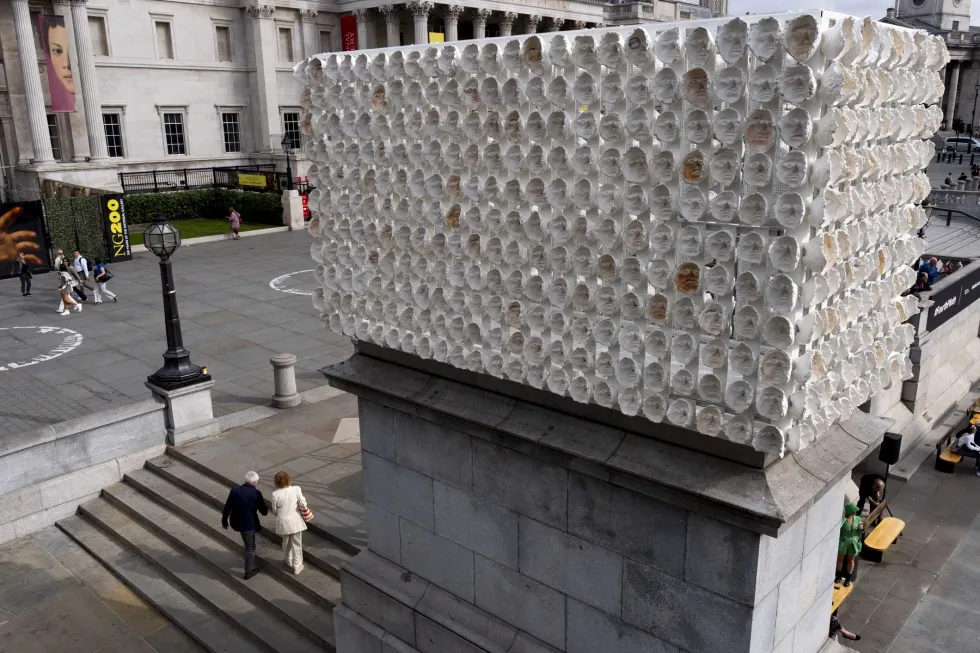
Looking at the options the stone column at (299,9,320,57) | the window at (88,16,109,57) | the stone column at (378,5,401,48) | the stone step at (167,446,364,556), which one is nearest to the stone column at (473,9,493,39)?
the stone column at (378,5,401,48)

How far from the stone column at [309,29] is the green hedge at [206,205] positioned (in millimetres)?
16084

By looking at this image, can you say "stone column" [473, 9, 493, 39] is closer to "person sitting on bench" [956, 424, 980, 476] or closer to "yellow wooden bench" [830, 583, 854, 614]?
"person sitting on bench" [956, 424, 980, 476]

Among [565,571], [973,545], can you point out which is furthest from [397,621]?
[973,545]

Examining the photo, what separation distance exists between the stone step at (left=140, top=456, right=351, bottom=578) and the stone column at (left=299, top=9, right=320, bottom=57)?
44.4 m

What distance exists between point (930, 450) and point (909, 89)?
12.8m

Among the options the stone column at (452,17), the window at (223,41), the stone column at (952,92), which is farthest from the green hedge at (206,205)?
the stone column at (952,92)

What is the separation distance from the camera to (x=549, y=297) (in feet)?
18.1

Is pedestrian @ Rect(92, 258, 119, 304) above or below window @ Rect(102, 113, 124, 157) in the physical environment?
below

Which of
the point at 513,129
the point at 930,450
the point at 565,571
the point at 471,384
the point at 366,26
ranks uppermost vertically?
the point at 366,26

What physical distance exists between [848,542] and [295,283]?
1976 centimetres

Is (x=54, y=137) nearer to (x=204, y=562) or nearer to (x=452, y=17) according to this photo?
(x=452, y=17)

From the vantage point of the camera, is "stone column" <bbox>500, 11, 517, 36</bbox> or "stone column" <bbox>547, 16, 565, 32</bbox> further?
"stone column" <bbox>547, 16, 565, 32</bbox>

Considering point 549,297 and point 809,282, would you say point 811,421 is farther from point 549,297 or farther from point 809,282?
point 549,297

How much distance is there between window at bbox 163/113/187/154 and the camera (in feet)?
157
